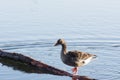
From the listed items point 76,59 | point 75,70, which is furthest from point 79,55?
point 75,70

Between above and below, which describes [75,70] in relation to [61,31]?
below

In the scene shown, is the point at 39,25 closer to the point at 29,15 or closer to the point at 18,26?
the point at 18,26

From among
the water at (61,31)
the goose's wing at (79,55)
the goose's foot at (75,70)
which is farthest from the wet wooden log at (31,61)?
the goose's wing at (79,55)

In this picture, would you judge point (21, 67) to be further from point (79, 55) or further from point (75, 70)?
point (79, 55)

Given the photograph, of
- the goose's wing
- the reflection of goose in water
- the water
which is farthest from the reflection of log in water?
the goose's wing

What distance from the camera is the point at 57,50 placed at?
18.9m

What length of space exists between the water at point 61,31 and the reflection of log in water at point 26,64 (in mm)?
268

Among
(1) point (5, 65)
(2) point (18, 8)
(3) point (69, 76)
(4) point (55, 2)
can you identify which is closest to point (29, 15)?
(2) point (18, 8)

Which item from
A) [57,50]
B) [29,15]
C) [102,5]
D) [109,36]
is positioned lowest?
[57,50]

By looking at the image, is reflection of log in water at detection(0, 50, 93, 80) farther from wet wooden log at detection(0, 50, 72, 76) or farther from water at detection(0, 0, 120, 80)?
water at detection(0, 0, 120, 80)

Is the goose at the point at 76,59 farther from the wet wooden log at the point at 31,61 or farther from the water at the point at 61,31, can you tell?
the wet wooden log at the point at 31,61

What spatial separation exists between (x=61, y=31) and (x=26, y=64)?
20.6ft

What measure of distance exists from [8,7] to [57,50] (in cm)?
1148

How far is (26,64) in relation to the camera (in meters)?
17.0
